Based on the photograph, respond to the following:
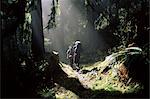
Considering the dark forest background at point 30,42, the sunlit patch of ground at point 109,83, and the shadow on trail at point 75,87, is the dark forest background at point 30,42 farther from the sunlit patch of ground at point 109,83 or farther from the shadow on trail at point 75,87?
the sunlit patch of ground at point 109,83

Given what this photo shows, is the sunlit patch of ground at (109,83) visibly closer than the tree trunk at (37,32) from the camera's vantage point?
Yes

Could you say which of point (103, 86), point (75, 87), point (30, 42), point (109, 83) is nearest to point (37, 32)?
point (30, 42)

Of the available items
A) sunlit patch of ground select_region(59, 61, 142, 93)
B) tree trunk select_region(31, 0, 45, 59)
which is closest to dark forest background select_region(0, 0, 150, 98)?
tree trunk select_region(31, 0, 45, 59)

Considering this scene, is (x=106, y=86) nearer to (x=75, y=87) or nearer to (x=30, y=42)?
(x=75, y=87)

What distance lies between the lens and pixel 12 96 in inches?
383

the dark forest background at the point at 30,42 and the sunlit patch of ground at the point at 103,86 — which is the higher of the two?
the dark forest background at the point at 30,42

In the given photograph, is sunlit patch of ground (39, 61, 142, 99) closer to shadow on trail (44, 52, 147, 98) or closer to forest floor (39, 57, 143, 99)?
forest floor (39, 57, 143, 99)

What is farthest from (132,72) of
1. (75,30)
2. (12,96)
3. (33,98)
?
(75,30)

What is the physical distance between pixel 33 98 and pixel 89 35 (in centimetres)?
2251

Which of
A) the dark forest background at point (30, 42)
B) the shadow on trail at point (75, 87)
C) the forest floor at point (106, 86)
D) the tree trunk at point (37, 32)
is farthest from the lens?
the tree trunk at point (37, 32)

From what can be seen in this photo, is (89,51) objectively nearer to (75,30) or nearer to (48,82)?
(75,30)

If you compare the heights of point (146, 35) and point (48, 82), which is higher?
point (146, 35)

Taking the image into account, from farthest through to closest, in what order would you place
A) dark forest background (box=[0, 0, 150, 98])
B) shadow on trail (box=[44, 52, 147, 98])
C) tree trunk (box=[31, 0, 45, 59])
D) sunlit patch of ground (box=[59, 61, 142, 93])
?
1. tree trunk (box=[31, 0, 45, 59])
2. sunlit patch of ground (box=[59, 61, 142, 93])
3. shadow on trail (box=[44, 52, 147, 98])
4. dark forest background (box=[0, 0, 150, 98])

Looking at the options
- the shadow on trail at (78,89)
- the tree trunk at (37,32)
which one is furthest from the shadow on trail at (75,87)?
the tree trunk at (37,32)
